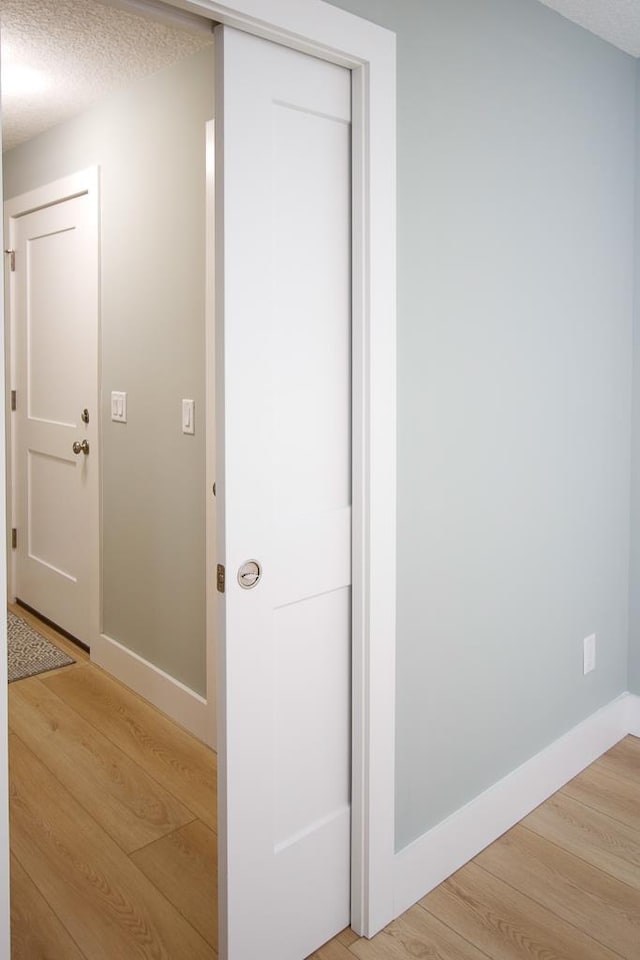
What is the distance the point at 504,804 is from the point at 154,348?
1958mm

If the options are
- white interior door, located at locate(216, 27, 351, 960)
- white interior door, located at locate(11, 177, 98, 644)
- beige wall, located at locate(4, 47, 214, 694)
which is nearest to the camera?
white interior door, located at locate(216, 27, 351, 960)

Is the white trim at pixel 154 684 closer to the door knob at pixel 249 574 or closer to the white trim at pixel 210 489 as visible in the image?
the white trim at pixel 210 489

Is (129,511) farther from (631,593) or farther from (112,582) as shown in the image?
(631,593)

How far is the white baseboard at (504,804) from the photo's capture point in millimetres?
2010

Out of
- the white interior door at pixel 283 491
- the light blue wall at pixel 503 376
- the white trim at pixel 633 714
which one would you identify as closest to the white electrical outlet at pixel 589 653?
the light blue wall at pixel 503 376

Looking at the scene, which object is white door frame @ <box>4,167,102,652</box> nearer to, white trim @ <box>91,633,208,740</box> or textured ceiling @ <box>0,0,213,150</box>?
white trim @ <box>91,633,208,740</box>

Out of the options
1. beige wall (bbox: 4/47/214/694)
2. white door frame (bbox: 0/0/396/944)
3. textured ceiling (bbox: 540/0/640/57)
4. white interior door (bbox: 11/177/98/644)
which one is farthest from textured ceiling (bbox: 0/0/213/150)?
textured ceiling (bbox: 540/0/640/57)

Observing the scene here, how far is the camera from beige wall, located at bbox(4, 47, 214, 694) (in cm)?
274

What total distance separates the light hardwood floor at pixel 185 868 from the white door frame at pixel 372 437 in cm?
24

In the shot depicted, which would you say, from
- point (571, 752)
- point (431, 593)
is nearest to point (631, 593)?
point (571, 752)

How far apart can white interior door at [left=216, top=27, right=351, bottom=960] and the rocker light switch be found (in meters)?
1.11

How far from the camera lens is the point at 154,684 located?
121 inches

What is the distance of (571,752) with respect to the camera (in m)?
2.61

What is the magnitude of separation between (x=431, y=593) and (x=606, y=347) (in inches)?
46.3
